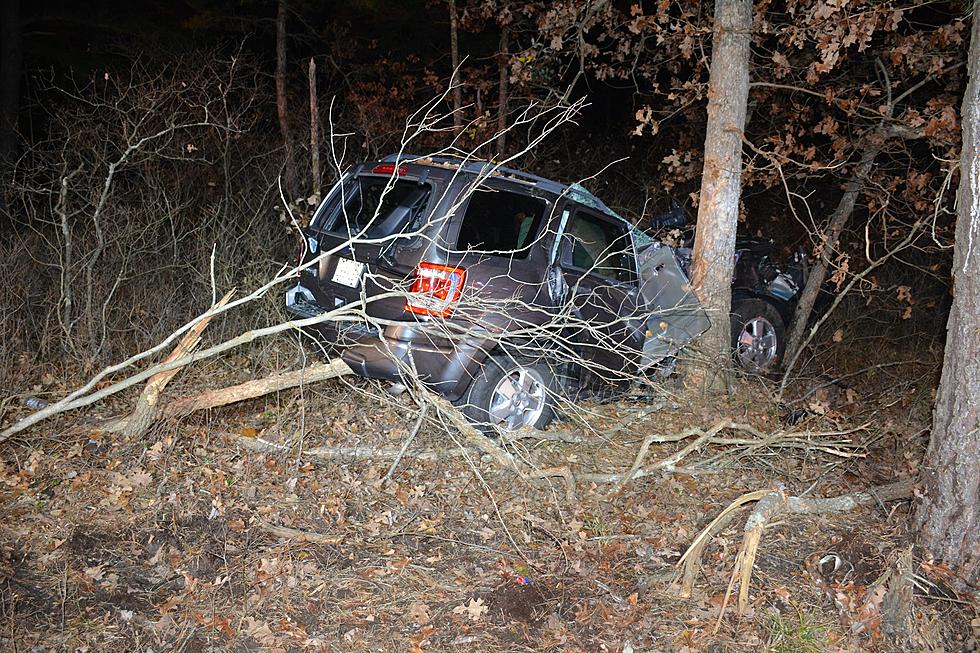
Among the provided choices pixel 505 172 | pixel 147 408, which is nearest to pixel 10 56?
pixel 147 408

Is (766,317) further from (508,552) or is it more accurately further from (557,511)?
(508,552)

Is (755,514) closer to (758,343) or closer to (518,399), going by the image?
(518,399)

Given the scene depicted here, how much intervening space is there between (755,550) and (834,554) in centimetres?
66

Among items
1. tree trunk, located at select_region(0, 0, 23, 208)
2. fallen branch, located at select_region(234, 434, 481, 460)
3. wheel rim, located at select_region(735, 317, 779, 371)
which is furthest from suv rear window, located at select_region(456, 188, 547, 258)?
tree trunk, located at select_region(0, 0, 23, 208)

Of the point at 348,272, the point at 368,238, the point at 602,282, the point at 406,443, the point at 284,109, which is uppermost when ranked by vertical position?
the point at 284,109

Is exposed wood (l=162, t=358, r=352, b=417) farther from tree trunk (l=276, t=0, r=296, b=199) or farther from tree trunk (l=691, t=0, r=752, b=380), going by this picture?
tree trunk (l=276, t=0, r=296, b=199)

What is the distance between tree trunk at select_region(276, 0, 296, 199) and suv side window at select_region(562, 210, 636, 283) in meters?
5.81

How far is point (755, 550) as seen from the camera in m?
4.57

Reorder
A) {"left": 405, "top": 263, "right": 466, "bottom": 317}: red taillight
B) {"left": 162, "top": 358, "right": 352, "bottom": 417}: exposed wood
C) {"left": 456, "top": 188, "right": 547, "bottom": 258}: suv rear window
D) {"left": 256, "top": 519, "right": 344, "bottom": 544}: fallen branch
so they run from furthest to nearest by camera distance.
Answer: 1. {"left": 162, "top": 358, "right": 352, "bottom": 417}: exposed wood
2. {"left": 456, "top": 188, "right": 547, "bottom": 258}: suv rear window
3. {"left": 405, "top": 263, "right": 466, "bottom": 317}: red taillight
4. {"left": 256, "top": 519, "right": 344, "bottom": 544}: fallen branch

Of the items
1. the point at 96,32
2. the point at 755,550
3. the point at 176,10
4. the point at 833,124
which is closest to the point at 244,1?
the point at 176,10

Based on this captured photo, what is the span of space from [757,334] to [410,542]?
16.9ft

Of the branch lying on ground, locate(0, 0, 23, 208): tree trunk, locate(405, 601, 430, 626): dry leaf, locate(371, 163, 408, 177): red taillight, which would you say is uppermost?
locate(0, 0, 23, 208): tree trunk

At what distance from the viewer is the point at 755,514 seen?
16.2ft

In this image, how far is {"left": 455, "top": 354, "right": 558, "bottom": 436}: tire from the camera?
233 inches
